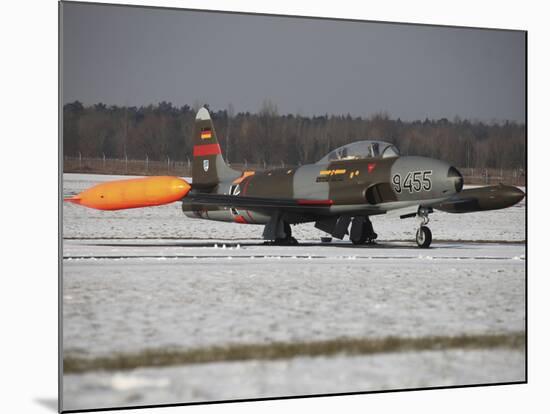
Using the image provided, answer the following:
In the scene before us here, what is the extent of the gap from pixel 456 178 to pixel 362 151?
1.45 metres

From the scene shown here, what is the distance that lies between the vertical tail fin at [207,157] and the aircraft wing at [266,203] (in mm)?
344

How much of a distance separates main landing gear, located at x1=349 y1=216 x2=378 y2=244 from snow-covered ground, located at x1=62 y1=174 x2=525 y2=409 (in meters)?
3.93

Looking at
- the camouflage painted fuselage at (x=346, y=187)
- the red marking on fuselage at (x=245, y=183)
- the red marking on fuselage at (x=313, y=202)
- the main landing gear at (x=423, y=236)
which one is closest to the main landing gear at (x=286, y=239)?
the camouflage painted fuselage at (x=346, y=187)

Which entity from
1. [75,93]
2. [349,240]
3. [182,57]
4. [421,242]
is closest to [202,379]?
[75,93]

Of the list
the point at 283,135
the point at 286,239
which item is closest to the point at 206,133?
the point at 283,135

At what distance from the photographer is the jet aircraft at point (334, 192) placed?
13.6 meters

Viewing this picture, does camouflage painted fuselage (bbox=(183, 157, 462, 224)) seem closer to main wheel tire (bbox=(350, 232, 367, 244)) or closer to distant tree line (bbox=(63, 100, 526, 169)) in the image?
main wheel tire (bbox=(350, 232, 367, 244))

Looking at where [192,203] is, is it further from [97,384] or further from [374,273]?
[97,384]

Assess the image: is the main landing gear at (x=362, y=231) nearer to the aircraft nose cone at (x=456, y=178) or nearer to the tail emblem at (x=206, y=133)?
the aircraft nose cone at (x=456, y=178)

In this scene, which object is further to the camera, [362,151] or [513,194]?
[362,151]

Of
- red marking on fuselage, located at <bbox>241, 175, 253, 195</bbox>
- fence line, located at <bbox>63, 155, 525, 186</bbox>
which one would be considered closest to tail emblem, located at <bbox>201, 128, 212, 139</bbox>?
fence line, located at <bbox>63, 155, 525, 186</bbox>

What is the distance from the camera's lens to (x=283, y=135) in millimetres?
10789

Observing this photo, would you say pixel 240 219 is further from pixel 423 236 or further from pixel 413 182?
pixel 423 236

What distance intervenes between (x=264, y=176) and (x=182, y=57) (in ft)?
21.1
